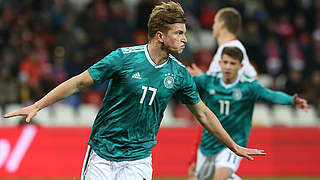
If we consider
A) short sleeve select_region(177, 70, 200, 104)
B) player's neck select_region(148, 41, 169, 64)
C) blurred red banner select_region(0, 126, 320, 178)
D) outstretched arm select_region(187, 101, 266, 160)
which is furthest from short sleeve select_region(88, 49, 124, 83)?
blurred red banner select_region(0, 126, 320, 178)

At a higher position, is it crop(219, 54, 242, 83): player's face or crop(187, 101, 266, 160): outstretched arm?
crop(219, 54, 242, 83): player's face

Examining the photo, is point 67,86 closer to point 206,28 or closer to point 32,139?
point 32,139

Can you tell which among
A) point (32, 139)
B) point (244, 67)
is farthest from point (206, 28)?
point (244, 67)

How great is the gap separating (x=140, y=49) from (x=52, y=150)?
7.64m

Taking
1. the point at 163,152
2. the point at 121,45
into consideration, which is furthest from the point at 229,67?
the point at 121,45

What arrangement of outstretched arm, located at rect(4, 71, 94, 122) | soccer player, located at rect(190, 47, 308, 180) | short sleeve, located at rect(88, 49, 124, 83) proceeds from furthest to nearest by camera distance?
1. soccer player, located at rect(190, 47, 308, 180)
2. short sleeve, located at rect(88, 49, 124, 83)
3. outstretched arm, located at rect(4, 71, 94, 122)

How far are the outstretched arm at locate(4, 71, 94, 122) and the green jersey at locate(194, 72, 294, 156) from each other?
3.14 metres

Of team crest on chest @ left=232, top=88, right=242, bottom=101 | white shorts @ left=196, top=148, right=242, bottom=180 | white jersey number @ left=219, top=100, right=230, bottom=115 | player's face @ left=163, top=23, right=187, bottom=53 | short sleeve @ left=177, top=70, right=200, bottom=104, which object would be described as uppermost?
player's face @ left=163, top=23, right=187, bottom=53

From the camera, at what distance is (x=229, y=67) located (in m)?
8.13

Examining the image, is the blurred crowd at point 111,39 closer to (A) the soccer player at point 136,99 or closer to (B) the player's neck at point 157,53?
(A) the soccer player at point 136,99

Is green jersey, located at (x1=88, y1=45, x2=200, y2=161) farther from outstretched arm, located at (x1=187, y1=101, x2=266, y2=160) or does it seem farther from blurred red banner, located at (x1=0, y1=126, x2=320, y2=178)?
blurred red banner, located at (x1=0, y1=126, x2=320, y2=178)

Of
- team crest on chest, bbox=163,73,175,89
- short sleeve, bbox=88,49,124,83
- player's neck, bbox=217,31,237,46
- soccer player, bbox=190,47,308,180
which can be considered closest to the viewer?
short sleeve, bbox=88,49,124,83

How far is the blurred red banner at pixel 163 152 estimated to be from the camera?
41.8ft

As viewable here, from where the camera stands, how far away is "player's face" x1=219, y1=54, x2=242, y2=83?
26.6 ft
